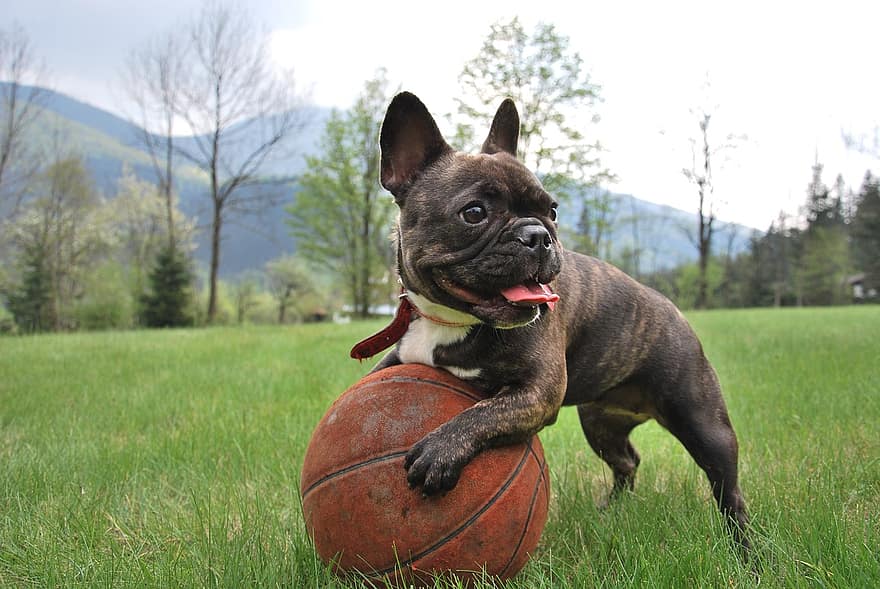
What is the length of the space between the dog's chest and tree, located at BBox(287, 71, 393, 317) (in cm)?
3554

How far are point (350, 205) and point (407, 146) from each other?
38767 millimetres

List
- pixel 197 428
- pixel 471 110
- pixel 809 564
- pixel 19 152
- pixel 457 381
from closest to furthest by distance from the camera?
pixel 809 564 < pixel 457 381 < pixel 197 428 < pixel 471 110 < pixel 19 152

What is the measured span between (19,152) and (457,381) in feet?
126

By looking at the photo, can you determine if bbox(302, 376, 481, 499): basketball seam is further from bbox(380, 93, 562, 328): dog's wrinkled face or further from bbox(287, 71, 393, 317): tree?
bbox(287, 71, 393, 317): tree

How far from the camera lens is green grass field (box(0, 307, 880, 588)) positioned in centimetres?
280

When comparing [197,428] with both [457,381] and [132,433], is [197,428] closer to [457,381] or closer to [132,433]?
[132,433]

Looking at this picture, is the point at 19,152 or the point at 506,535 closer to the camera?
the point at 506,535

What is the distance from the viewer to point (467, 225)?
109 inches

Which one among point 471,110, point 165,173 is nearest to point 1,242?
point 165,173

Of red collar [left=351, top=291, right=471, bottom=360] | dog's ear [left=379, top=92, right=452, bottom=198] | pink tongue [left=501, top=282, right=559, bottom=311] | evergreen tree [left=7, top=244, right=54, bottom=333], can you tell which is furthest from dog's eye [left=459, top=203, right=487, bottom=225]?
evergreen tree [left=7, top=244, right=54, bottom=333]

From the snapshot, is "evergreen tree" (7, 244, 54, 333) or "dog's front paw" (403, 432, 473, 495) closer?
"dog's front paw" (403, 432, 473, 495)

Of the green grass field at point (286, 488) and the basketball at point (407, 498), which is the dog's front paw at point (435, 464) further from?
the green grass field at point (286, 488)

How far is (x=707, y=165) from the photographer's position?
44500mm

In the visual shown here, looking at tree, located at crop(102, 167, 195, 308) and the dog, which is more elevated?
tree, located at crop(102, 167, 195, 308)
